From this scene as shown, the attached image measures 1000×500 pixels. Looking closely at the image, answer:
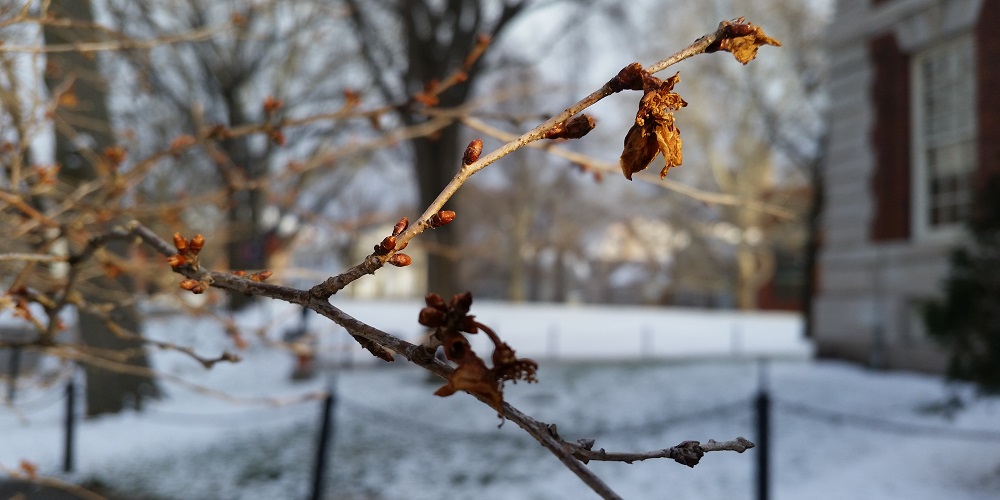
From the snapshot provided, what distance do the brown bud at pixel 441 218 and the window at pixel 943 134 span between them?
9.07m

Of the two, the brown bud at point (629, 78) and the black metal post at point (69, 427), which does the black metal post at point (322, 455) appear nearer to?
the black metal post at point (69, 427)

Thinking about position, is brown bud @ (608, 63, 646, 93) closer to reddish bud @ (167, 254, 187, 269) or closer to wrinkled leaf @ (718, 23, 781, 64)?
wrinkled leaf @ (718, 23, 781, 64)

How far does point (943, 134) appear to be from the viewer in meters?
8.91

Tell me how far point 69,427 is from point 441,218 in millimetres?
6733

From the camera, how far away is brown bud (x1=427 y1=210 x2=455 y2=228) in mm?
818

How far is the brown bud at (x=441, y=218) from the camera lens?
82 cm

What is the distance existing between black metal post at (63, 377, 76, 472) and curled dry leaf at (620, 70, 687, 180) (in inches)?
267

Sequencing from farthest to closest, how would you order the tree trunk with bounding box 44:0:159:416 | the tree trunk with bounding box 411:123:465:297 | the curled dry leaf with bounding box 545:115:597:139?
the tree trunk with bounding box 411:123:465:297 < the tree trunk with bounding box 44:0:159:416 < the curled dry leaf with bounding box 545:115:597:139

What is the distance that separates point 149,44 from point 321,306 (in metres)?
2.15

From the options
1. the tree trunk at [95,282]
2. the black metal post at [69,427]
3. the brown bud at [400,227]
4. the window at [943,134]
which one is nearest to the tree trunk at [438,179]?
the tree trunk at [95,282]

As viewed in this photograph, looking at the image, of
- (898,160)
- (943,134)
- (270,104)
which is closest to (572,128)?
(270,104)

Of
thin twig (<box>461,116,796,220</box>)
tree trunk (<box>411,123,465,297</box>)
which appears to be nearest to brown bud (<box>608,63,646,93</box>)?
thin twig (<box>461,116,796,220</box>)

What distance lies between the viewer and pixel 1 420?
752 cm

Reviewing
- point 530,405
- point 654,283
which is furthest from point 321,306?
point 654,283
